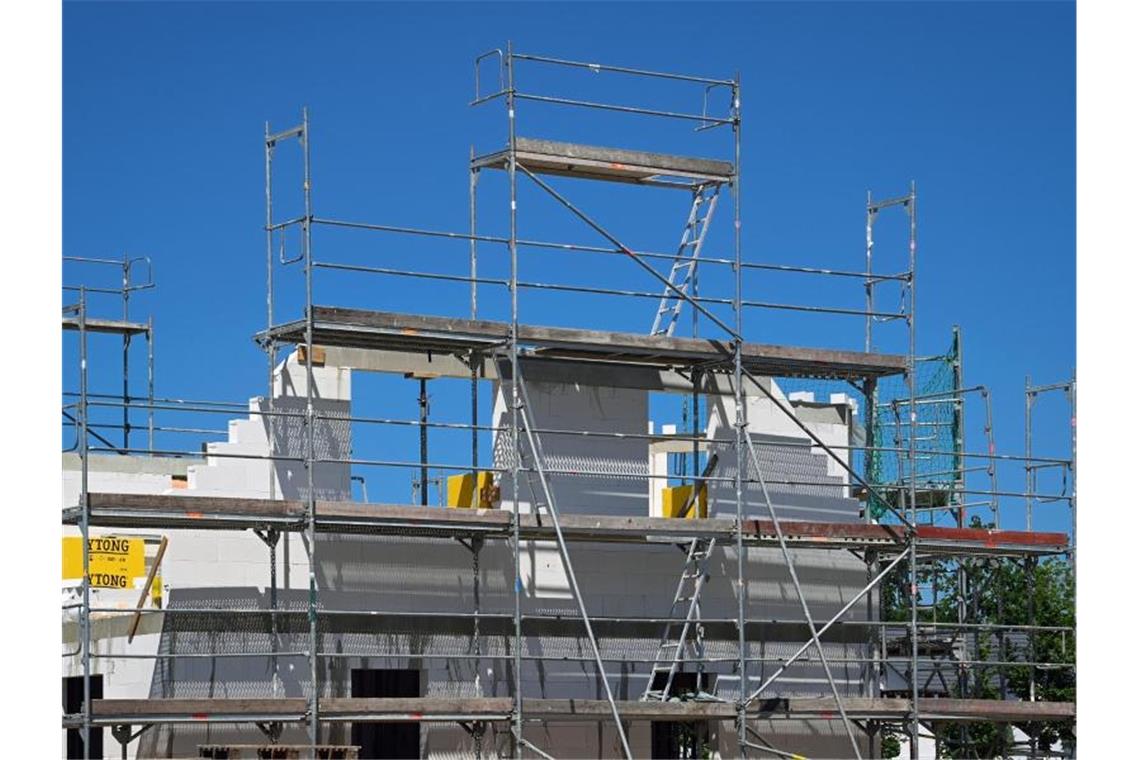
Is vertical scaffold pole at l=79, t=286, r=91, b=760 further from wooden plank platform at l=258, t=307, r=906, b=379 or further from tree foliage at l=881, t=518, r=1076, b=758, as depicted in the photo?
tree foliage at l=881, t=518, r=1076, b=758

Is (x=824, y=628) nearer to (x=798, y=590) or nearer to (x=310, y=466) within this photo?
(x=798, y=590)

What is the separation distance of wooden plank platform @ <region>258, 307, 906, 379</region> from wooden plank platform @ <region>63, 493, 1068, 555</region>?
6.42 feet

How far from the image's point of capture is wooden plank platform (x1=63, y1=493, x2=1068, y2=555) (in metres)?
24.3

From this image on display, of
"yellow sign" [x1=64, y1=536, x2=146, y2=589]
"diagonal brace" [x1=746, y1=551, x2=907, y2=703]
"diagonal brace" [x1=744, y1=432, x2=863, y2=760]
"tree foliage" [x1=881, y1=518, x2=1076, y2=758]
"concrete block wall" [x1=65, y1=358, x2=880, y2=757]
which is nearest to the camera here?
"concrete block wall" [x1=65, y1=358, x2=880, y2=757]

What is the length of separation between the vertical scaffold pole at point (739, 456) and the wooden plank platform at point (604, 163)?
433 mm

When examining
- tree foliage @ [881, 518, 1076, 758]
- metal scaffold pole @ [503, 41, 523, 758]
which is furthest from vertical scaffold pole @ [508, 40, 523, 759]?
tree foliage @ [881, 518, 1076, 758]

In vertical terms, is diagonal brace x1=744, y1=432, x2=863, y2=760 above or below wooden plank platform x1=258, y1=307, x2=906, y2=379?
below

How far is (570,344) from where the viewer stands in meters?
27.0

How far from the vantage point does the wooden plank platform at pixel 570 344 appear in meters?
25.6

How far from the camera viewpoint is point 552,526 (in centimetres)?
2633

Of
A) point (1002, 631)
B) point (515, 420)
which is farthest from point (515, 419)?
point (1002, 631)
